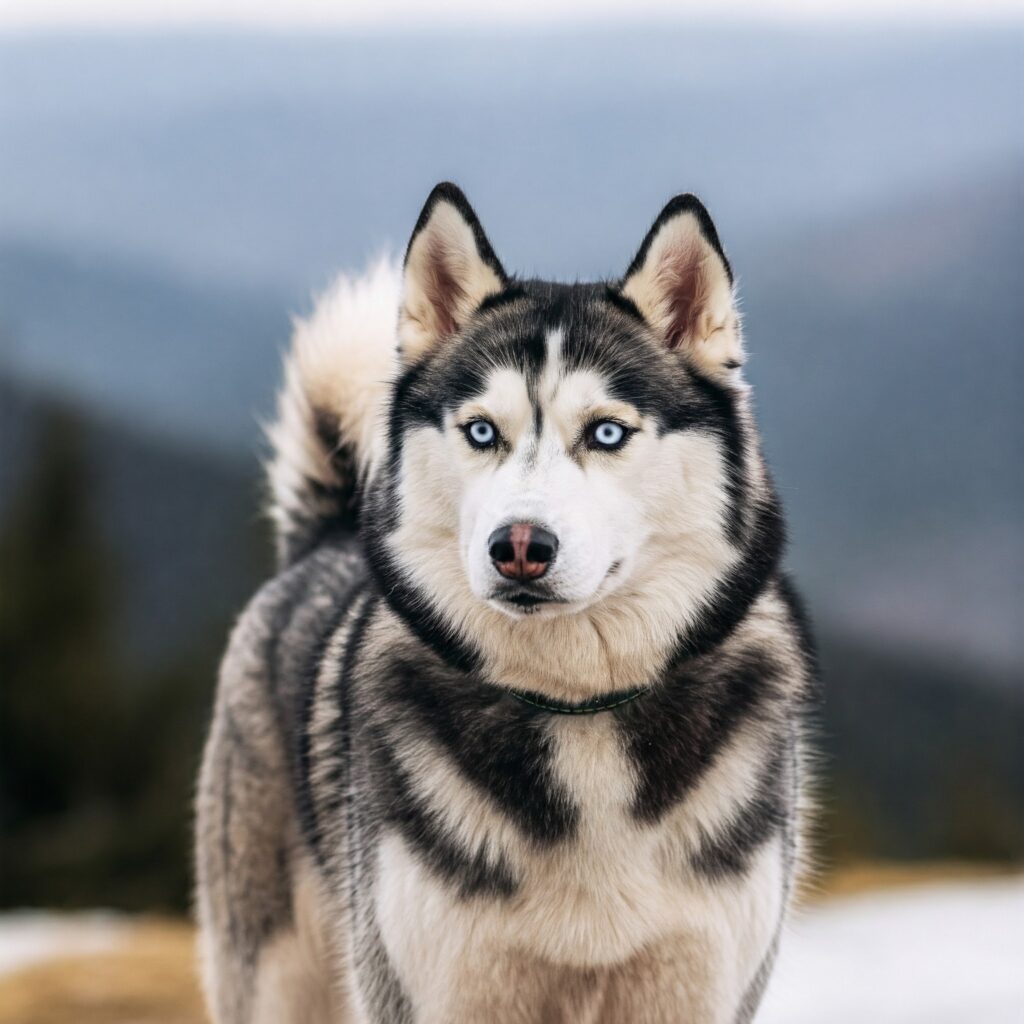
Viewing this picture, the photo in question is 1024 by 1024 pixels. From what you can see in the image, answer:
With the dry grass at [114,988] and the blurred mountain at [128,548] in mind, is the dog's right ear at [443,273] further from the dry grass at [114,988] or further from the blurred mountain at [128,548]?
the blurred mountain at [128,548]

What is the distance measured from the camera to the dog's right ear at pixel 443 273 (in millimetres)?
3842

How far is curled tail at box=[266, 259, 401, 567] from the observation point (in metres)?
5.32

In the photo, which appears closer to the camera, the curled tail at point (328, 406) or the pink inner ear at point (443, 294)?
the pink inner ear at point (443, 294)

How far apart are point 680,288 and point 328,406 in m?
1.96

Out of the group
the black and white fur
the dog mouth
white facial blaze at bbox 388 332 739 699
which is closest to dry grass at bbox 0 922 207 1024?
the black and white fur

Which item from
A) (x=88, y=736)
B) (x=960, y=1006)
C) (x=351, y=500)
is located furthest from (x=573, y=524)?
(x=88, y=736)

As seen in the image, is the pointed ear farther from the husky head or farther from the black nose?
the black nose

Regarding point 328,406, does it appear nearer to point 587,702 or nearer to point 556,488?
point 587,702

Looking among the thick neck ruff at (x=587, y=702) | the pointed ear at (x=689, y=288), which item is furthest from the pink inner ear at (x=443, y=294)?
the thick neck ruff at (x=587, y=702)

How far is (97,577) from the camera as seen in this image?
19.0 meters

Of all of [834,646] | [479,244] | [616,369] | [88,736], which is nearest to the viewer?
[616,369]

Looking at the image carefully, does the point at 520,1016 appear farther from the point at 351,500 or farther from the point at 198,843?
the point at 351,500

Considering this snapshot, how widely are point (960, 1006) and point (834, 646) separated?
2370 cm

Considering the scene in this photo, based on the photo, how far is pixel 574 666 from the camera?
3682mm
